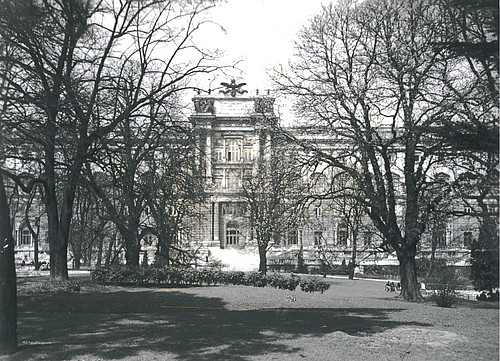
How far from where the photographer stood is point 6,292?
28.6 ft

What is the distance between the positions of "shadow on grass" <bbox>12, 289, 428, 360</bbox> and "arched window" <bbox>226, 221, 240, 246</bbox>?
2866 cm

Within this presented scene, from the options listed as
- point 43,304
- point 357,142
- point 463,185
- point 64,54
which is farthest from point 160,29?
point 463,185

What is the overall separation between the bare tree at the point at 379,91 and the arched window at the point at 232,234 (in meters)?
26.8

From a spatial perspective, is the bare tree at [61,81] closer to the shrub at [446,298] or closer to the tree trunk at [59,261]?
the tree trunk at [59,261]

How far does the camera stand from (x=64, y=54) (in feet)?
50.1

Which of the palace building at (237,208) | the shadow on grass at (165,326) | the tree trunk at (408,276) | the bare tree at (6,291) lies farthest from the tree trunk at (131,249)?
the bare tree at (6,291)

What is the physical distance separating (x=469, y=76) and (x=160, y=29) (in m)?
9.60

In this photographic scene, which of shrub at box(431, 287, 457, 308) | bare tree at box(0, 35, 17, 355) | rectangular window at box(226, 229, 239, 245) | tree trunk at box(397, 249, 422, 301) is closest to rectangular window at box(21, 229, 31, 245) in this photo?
rectangular window at box(226, 229, 239, 245)

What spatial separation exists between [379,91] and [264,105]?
4123mm

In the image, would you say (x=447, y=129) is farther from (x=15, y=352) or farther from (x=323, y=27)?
(x=323, y=27)

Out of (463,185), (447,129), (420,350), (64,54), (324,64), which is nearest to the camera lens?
(420,350)

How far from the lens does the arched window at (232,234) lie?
44.9 meters

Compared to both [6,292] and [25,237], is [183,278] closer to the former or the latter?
[6,292]

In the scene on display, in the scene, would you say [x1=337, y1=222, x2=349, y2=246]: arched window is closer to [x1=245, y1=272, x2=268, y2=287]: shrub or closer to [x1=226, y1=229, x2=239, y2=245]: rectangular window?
[x1=245, y1=272, x2=268, y2=287]: shrub
